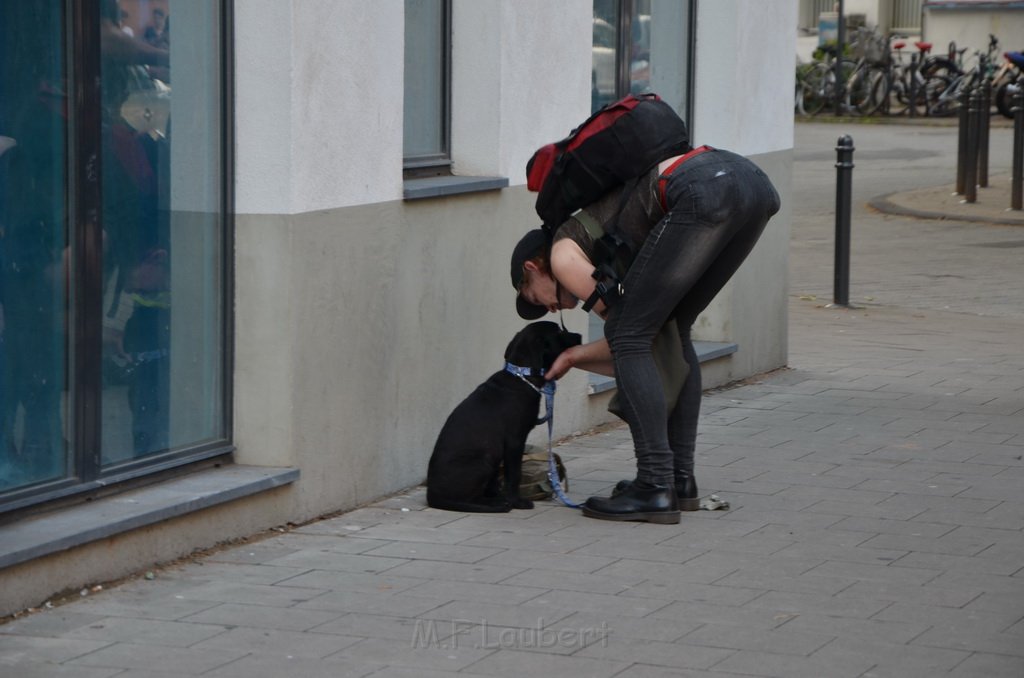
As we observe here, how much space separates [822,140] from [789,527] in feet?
78.0

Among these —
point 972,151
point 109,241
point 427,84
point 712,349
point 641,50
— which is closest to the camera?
point 109,241

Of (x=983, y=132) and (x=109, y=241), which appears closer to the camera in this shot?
(x=109, y=241)

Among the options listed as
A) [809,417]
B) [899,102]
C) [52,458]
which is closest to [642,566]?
[52,458]

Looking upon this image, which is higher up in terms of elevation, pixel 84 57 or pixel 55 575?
pixel 84 57

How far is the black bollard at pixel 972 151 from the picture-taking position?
19.1 metres

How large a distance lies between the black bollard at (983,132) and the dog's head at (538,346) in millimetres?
13794

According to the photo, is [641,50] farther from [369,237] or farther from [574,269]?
[574,269]

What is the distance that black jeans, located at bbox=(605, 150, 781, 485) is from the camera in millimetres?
6059

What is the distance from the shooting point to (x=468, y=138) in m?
7.45

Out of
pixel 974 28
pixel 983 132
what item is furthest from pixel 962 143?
pixel 974 28

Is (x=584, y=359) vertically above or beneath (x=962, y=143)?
beneath

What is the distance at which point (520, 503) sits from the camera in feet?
21.4

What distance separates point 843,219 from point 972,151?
24.4ft

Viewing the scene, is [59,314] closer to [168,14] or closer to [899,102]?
[168,14]
